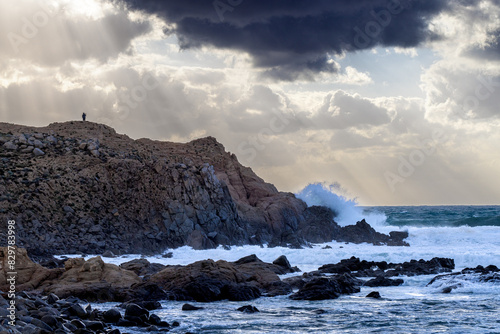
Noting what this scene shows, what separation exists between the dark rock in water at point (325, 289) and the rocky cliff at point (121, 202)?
18.0 metres

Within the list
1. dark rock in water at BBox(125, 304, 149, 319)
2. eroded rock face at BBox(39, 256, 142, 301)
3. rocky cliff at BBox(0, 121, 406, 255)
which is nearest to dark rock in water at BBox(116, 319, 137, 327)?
dark rock in water at BBox(125, 304, 149, 319)

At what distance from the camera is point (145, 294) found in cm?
2288

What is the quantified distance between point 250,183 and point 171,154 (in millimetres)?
8349

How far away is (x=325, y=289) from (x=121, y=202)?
23.2 meters

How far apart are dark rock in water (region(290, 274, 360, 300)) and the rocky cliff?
18040 mm

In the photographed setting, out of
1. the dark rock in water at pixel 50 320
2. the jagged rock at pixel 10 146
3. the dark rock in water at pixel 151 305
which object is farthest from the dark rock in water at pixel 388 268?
the jagged rock at pixel 10 146

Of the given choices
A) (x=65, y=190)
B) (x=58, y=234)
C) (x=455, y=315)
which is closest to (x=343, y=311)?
(x=455, y=315)

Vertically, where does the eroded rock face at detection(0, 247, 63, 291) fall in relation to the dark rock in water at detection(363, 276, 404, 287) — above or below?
above

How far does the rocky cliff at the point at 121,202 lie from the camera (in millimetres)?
39406

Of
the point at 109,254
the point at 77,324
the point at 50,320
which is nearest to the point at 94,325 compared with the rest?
the point at 77,324

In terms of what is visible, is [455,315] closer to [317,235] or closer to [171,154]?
[317,235]

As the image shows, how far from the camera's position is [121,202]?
143 ft

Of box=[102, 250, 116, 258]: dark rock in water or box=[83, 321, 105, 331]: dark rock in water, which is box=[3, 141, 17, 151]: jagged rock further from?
box=[83, 321, 105, 331]: dark rock in water

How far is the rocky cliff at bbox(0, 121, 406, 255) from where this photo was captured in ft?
129
